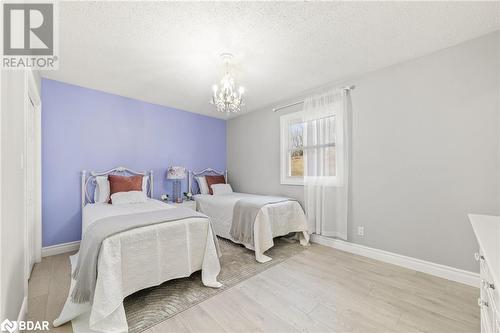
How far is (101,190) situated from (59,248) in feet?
2.98

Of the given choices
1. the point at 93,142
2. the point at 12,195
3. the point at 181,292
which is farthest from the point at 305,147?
the point at 93,142

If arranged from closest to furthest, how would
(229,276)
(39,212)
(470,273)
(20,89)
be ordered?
(20,89) → (470,273) → (229,276) → (39,212)

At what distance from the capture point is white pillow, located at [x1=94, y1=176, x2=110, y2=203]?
313 cm

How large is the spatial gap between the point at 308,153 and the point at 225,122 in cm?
245

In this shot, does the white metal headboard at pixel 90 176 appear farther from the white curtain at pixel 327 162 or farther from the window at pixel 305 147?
the white curtain at pixel 327 162

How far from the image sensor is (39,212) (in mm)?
2715

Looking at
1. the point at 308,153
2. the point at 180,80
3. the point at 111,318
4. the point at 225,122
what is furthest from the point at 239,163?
the point at 111,318

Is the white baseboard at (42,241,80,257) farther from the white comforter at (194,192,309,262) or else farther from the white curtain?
the white curtain

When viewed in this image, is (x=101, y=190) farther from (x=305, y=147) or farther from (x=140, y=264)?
(x=305, y=147)

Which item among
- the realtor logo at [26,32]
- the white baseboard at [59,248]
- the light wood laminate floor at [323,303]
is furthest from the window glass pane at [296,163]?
the white baseboard at [59,248]

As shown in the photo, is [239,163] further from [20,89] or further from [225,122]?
[20,89]

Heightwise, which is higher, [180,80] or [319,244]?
[180,80]

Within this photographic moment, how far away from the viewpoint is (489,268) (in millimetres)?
764

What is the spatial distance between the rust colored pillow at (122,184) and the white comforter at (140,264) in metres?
1.29
